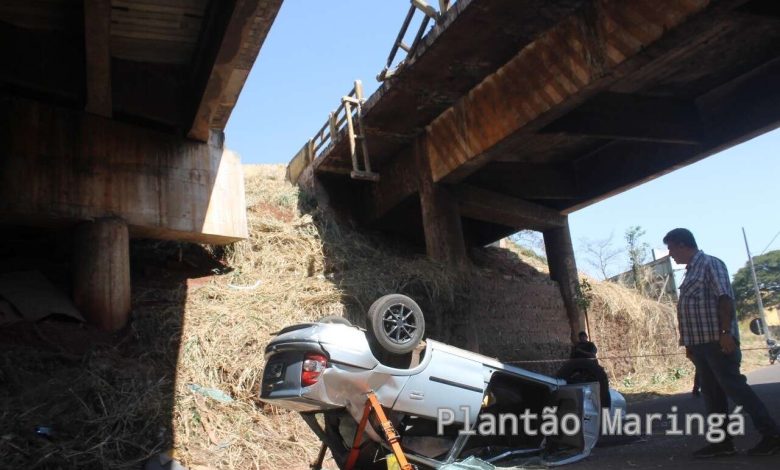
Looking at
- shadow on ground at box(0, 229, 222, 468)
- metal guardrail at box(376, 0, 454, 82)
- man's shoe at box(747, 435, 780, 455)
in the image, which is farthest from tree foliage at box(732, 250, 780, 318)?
shadow on ground at box(0, 229, 222, 468)

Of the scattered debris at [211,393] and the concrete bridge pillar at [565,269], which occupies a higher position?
the concrete bridge pillar at [565,269]

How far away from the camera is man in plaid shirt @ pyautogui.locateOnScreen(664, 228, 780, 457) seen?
4.81m

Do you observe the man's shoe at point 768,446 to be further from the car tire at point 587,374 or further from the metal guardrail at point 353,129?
the metal guardrail at point 353,129

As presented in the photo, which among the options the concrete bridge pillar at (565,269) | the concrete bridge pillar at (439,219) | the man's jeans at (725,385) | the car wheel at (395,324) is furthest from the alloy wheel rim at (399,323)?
the concrete bridge pillar at (565,269)

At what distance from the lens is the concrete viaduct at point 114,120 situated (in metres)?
7.59

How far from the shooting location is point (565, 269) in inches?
618

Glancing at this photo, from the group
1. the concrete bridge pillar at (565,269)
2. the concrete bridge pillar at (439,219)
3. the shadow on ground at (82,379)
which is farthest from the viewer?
the concrete bridge pillar at (565,269)

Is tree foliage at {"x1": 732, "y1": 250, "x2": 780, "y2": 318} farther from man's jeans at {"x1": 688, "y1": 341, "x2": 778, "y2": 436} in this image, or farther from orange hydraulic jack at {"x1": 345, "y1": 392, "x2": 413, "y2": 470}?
orange hydraulic jack at {"x1": 345, "y1": 392, "x2": 413, "y2": 470}

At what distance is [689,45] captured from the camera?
30.5ft

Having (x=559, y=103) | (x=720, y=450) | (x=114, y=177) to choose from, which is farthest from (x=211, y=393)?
(x=559, y=103)

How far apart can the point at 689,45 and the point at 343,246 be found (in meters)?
7.54

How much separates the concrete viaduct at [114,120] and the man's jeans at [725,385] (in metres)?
5.56

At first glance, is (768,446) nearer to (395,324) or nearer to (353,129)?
(395,324)

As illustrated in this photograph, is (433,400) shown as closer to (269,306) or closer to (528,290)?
(269,306)
